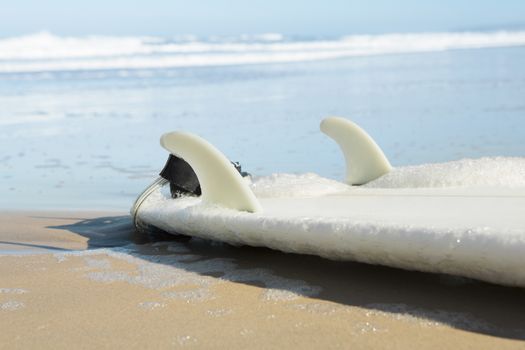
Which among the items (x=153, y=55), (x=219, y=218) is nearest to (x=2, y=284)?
(x=219, y=218)

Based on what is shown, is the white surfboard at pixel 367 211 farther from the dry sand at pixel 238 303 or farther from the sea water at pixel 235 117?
the sea water at pixel 235 117

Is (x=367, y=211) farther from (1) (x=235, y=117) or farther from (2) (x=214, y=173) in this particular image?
(1) (x=235, y=117)

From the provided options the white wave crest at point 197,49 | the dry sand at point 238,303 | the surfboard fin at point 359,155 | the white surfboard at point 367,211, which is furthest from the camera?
the white wave crest at point 197,49

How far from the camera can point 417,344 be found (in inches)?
95.0

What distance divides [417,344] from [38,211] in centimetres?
350

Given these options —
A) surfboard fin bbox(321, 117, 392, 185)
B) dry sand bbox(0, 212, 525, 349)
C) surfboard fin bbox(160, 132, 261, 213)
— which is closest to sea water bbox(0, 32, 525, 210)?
surfboard fin bbox(321, 117, 392, 185)

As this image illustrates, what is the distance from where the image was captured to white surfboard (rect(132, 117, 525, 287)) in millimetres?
2756

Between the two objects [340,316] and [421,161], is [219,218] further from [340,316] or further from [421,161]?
[421,161]

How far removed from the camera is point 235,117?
10.3 meters

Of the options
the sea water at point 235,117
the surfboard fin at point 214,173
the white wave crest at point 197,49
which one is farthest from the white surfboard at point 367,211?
the white wave crest at point 197,49

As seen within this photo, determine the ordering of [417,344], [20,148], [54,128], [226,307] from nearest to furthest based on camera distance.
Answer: [417,344] < [226,307] < [20,148] < [54,128]

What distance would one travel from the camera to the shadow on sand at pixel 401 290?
2588mm

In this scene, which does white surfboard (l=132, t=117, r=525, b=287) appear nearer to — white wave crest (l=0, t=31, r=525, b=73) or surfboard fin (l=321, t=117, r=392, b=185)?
surfboard fin (l=321, t=117, r=392, b=185)

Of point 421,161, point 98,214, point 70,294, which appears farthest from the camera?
point 421,161
